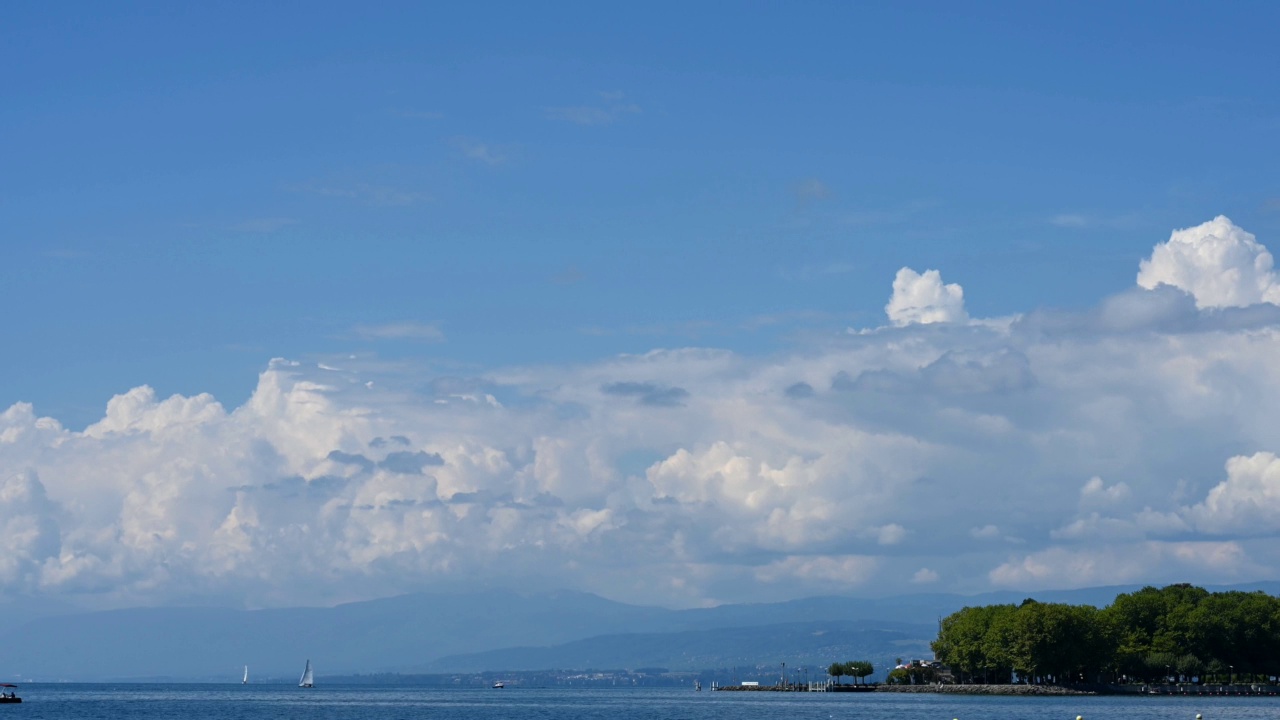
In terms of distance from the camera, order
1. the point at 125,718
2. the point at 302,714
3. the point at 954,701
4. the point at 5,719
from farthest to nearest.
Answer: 1. the point at 954,701
2. the point at 302,714
3. the point at 125,718
4. the point at 5,719

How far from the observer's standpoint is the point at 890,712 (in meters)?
159

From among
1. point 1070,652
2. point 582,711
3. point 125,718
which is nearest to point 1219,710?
point 1070,652

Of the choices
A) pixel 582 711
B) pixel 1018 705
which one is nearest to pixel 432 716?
pixel 582 711

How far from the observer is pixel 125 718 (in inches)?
6250

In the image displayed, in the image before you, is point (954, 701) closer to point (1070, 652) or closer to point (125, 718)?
point (1070, 652)

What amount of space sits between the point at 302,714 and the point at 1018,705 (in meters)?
85.7

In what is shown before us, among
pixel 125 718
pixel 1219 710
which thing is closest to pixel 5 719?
pixel 125 718

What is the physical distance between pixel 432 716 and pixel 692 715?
98.1 feet

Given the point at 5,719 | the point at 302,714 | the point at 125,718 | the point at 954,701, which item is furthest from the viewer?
the point at 954,701

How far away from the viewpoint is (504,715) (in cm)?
16562

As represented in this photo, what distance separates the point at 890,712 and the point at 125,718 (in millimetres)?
86352

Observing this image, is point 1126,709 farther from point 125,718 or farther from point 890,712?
point 125,718

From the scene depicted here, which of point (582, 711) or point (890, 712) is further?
point (582, 711)

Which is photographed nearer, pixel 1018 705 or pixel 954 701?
pixel 1018 705
